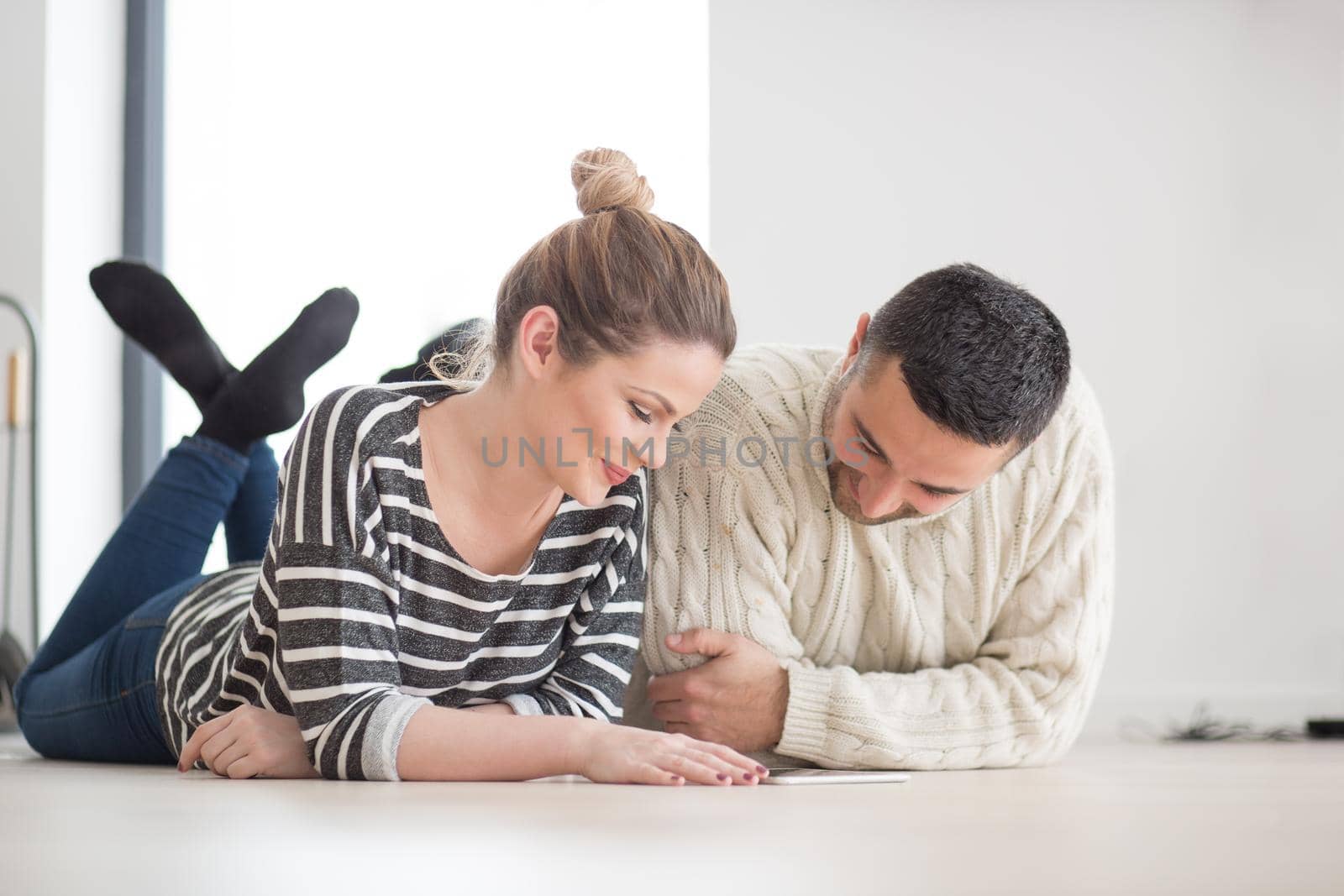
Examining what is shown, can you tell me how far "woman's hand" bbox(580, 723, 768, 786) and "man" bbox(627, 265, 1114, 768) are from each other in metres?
0.27

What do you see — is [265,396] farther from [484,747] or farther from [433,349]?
[484,747]

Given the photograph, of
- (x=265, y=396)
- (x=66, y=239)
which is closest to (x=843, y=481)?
(x=265, y=396)

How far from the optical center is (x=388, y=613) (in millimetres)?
1260

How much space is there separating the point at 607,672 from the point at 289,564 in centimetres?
39

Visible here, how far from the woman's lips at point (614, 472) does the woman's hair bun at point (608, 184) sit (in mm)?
306

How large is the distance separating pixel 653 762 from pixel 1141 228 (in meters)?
2.01

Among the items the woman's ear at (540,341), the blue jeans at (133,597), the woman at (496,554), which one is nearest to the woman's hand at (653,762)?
the woman at (496,554)

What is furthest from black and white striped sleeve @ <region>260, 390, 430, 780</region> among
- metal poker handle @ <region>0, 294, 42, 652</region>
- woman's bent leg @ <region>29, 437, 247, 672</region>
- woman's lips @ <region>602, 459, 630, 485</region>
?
metal poker handle @ <region>0, 294, 42, 652</region>

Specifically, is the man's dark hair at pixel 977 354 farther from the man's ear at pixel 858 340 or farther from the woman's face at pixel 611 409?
the woman's face at pixel 611 409

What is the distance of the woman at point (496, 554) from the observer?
121cm

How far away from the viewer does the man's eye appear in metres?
1.27

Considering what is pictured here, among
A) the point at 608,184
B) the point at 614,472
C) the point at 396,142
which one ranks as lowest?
the point at 614,472

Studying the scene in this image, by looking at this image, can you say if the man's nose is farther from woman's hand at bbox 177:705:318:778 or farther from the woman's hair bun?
woman's hand at bbox 177:705:318:778

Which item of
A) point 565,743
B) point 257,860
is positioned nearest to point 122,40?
point 565,743
